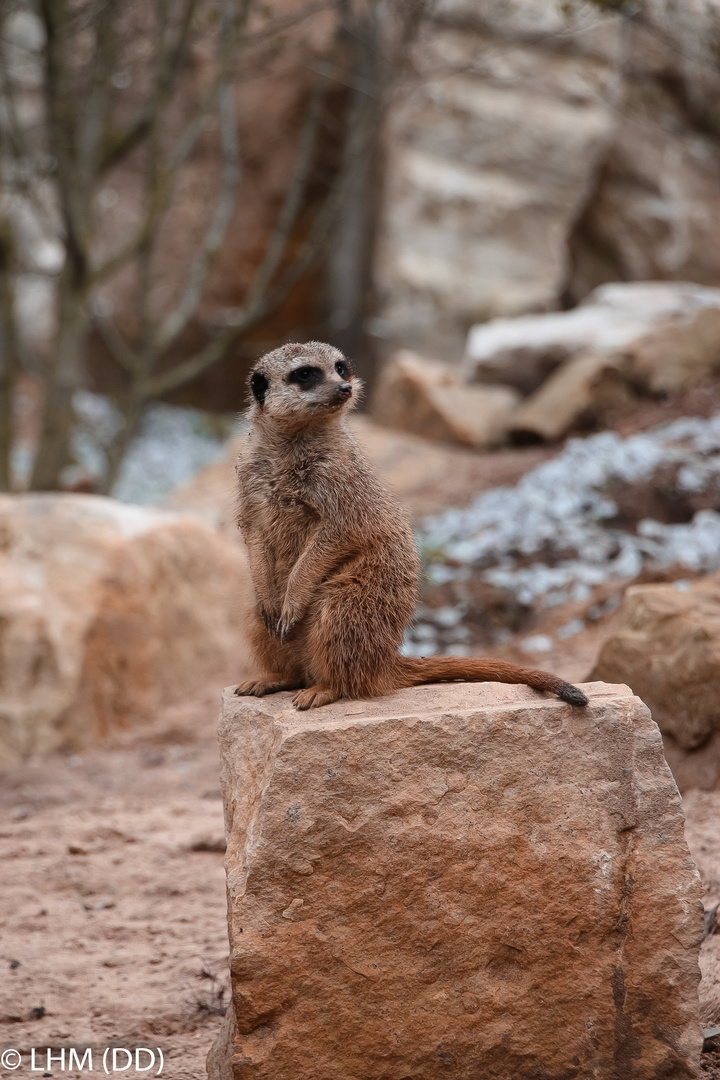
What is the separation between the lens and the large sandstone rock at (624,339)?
8.38m

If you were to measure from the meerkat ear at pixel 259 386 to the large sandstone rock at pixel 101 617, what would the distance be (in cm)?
255

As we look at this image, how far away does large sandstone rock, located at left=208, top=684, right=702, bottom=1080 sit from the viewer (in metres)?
2.27

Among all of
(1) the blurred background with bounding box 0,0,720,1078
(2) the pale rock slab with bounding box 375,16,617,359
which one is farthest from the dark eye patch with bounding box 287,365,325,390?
(2) the pale rock slab with bounding box 375,16,617,359

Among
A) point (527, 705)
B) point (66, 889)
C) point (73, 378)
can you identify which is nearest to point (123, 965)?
point (66, 889)

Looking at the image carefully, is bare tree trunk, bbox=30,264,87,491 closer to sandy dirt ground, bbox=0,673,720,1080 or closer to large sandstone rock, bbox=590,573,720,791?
sandy dirt ground, bbox=0,673,720,1080

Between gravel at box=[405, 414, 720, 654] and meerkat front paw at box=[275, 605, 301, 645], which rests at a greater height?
meerkat front paw at box=[275, 605, 301, 645]

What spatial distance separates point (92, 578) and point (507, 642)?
7.37 feet

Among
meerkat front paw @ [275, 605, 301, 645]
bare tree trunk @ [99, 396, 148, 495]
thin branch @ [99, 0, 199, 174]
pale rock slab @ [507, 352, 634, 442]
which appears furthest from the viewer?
pale rock slab @ [507, 352, 634, 442]

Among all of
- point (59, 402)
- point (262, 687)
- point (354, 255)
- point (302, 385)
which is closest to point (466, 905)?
point (262, 687)

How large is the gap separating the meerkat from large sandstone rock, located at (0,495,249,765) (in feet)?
7.67

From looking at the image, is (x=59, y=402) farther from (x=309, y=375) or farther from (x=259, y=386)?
(x=309, y=375)

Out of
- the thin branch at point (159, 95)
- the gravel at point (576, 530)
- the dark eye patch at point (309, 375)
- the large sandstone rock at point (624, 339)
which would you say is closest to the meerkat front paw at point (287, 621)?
the dark eye patch at point (309, 375)

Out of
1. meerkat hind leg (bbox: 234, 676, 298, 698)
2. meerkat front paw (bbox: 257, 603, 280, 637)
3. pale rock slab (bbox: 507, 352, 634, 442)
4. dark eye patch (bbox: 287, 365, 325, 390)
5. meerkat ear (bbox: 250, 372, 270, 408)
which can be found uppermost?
dark eye patch (bbox: 287, 365, 325, 390)

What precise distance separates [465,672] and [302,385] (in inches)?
35.2
